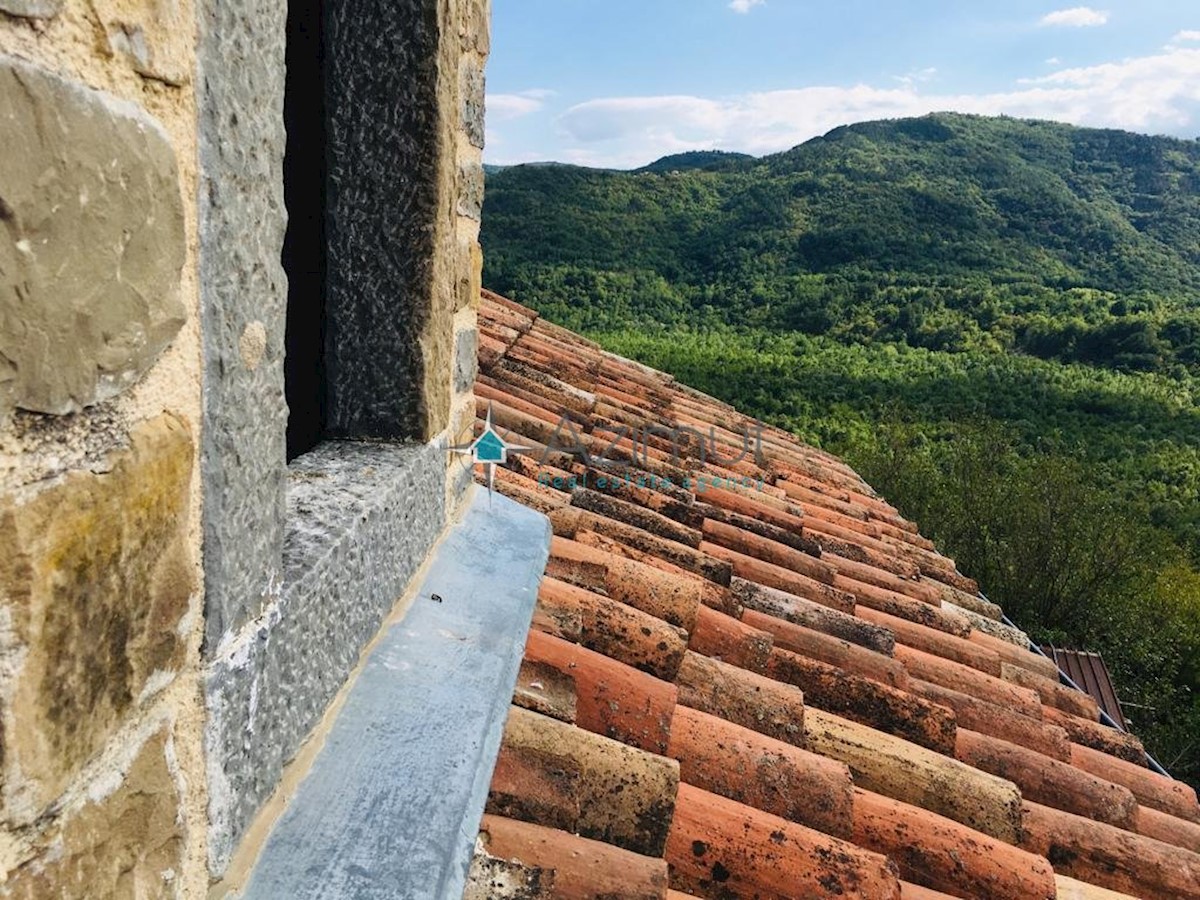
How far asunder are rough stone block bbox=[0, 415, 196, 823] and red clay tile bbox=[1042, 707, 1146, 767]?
100 inches

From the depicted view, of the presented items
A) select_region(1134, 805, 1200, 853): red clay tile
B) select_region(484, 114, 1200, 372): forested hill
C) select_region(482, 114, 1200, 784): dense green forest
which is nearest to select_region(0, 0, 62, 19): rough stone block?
select_region(1134, 805, 1200, 853): red clay tile

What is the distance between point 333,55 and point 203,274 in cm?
74

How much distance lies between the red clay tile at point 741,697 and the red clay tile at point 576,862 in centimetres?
50

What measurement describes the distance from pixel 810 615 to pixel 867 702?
39 centimetres

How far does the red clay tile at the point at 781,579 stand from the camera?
2471 mm

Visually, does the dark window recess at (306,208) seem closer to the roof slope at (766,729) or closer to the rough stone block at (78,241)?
the roof slope at (766,729)

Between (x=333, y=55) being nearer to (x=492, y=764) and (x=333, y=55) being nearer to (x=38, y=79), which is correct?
(x=38, y=79)

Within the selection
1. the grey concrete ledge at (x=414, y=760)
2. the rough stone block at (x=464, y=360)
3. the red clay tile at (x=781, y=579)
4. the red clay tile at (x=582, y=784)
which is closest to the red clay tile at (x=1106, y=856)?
the red clay tile at (x=781, y=579)

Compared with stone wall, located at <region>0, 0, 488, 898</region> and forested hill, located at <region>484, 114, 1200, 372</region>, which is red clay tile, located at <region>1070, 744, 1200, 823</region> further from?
forested hill, located at <region>484, 114, 1200, 372</region>

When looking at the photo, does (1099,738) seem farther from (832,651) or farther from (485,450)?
(485,450)

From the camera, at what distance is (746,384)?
78.5 ft

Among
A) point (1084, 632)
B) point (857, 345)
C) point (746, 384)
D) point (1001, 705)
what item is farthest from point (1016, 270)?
A: point (1001, 705)

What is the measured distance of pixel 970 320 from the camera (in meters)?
35.4

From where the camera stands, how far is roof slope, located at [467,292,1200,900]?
1.27 meters
